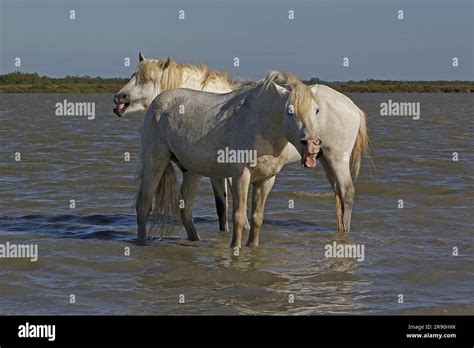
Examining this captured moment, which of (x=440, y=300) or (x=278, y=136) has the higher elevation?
(x=278, y=136)

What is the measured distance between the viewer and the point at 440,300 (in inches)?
311

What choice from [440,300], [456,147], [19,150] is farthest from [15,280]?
[456,147]

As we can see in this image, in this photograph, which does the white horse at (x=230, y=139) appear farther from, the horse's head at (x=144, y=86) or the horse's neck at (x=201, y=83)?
the horse's neck at (x=201, y=83)

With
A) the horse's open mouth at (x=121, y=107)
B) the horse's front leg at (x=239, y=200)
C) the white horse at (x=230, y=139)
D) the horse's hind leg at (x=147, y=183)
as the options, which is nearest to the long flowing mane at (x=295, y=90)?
the white horse at (x=230, y=139)

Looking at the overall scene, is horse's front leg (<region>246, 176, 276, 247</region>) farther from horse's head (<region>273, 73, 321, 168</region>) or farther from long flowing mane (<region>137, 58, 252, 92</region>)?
long flowing mane (<region>137, 58, 252, 92</region>)

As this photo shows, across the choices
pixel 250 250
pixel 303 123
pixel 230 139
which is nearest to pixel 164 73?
pixel 230 139

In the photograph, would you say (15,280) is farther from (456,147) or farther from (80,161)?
(456,147)

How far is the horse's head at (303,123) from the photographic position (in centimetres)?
880

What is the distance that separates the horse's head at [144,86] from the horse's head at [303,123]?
8.52 ft

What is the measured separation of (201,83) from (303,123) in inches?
115

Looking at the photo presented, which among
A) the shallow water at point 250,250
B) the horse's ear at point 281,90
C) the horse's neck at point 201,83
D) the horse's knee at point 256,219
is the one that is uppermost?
the horse's neck at point 201,83

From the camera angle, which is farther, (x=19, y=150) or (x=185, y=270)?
(x=19, y=150)

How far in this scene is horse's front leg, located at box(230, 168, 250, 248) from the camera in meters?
9.45

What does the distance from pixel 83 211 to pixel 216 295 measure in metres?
5.18
